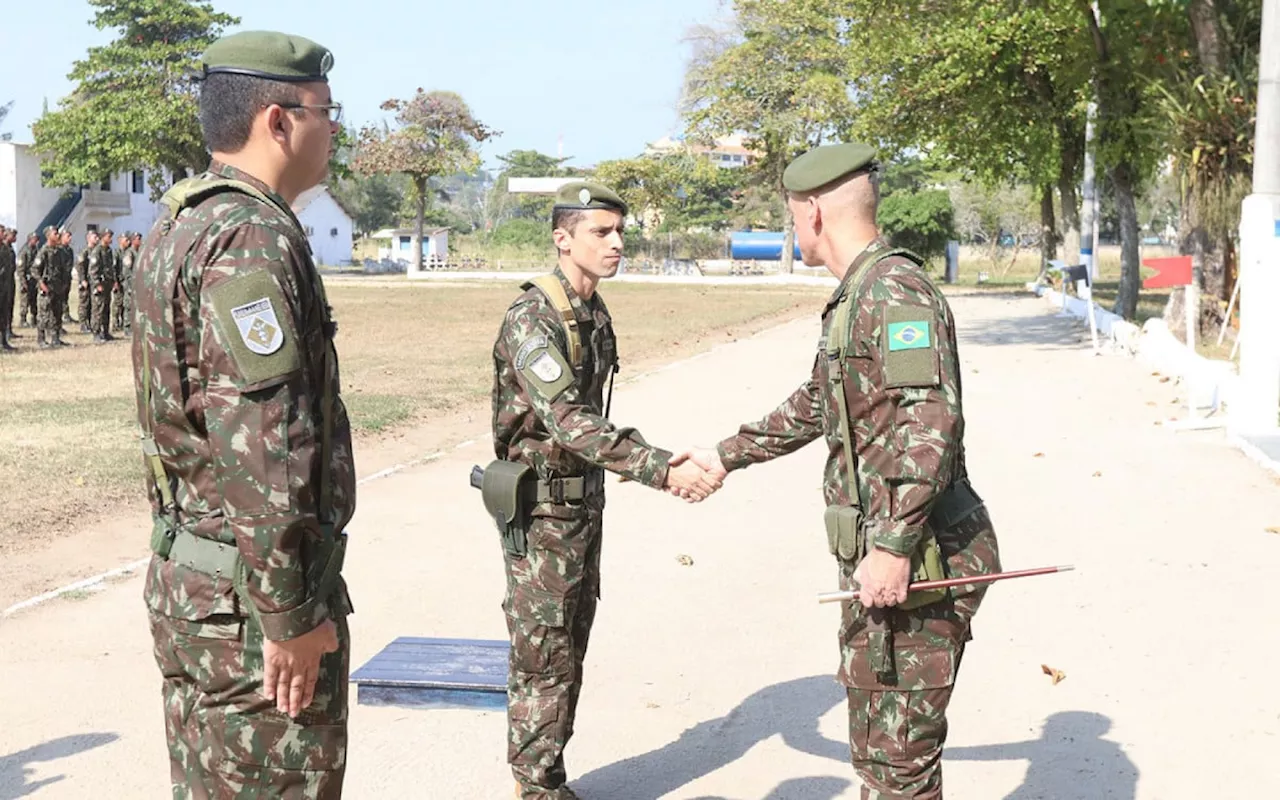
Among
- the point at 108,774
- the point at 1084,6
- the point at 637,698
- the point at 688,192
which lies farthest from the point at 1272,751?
the point at 688,192

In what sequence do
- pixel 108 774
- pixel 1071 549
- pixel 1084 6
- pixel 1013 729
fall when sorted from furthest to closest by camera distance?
1. pixel 1084 6
2. pixel 1071 549
3. pixel 1013 729
4. pixel 108 774

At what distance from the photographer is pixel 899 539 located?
347cm

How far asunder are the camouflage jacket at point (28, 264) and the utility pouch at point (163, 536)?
21640 mm

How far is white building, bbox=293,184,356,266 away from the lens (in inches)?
3000

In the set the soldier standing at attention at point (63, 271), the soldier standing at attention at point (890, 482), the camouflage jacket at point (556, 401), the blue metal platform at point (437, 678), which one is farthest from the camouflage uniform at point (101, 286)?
the soldier standing at attention at point (890, 482)

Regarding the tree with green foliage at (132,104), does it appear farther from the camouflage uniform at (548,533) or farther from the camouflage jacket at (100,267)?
the camouflage uniform at (548,533)

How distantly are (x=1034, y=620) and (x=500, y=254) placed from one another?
7270 cm

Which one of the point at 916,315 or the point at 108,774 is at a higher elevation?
the point at 916,315

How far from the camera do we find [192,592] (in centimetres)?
293

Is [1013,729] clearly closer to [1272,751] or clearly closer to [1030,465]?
[1272,751]

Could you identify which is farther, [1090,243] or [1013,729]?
[1090,243]

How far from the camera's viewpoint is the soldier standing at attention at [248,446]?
9.02 feet

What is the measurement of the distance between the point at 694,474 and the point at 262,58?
2.21 meters

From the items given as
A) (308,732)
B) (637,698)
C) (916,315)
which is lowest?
(637,698)
